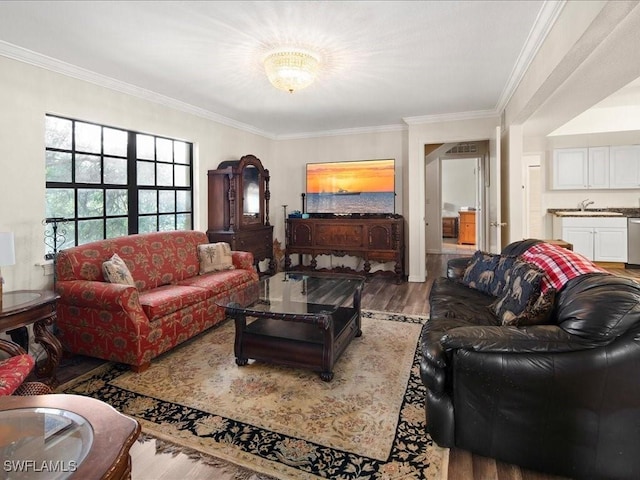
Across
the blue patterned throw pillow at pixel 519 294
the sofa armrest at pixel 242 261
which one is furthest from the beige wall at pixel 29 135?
the blue patterned throw pillow at pixel 519 294

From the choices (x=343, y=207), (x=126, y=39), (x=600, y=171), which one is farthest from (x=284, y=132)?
(x=600, y=171)

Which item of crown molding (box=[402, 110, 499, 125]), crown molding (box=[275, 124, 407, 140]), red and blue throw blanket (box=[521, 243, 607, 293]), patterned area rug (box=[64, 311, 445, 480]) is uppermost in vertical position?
crown molding (box=[275, 124, 407, 140])

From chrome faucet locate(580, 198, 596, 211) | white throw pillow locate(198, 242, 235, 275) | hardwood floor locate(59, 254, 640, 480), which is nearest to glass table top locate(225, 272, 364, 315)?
white throw pillow locate(198, 242, 235, 275)

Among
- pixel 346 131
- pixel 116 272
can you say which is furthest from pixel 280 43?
pixel 346 131

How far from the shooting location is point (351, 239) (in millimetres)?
5793

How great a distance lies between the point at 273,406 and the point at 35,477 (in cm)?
141

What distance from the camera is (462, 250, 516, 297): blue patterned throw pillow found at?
283 centimetres

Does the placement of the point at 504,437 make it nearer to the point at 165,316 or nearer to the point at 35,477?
the point at 35,477

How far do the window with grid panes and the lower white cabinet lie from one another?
20.6 feet

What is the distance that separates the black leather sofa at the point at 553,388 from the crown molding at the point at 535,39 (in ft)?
5.82

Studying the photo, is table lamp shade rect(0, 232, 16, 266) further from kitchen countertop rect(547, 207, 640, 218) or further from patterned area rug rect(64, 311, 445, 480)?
kitchen countertop rect(547, 207, 640, 218)

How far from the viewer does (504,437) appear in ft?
5.39

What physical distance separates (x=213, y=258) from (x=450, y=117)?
3.79 meters

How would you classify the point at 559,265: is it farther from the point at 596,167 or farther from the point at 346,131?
the point at 596,167
